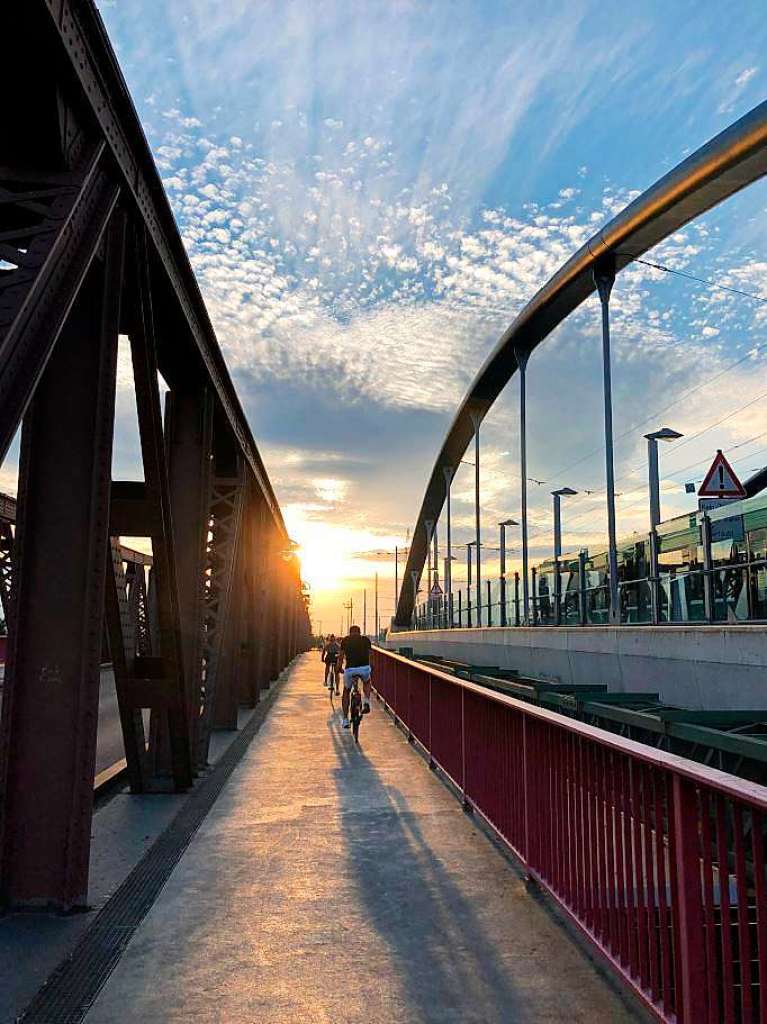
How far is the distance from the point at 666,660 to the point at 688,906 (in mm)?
8368

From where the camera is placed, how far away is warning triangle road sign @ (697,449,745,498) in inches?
459

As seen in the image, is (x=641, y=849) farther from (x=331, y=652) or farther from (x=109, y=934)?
(x=331, y=652)

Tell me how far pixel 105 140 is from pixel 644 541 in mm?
11315

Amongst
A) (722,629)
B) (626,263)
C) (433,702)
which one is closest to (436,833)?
(433,702)

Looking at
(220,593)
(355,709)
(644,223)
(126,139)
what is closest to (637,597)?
(355,709)

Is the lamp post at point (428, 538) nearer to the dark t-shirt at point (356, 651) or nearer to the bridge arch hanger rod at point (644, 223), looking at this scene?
the bridge arch hanger rod at point (644, 223)

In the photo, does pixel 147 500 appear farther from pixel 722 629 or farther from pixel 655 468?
pixel 655 468

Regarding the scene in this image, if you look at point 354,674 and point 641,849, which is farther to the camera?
point 354,674

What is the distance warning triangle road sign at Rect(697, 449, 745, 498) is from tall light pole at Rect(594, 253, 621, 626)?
147 inches

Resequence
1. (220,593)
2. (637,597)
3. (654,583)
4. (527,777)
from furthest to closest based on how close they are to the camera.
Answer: (637,597), (654,583), (220,593), (527,777)

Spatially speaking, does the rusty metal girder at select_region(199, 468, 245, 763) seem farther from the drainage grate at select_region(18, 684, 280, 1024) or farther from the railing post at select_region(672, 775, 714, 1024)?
the railing post at select_region(672, 775, 714, 1024)

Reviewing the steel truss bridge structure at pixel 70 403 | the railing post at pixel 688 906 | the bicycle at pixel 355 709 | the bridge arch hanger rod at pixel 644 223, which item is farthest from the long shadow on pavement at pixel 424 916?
the bridge arch hanger rod at pixel 644 223

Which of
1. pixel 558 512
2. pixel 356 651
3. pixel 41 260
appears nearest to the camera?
pixel 41 260

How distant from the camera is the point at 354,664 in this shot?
536 inches
